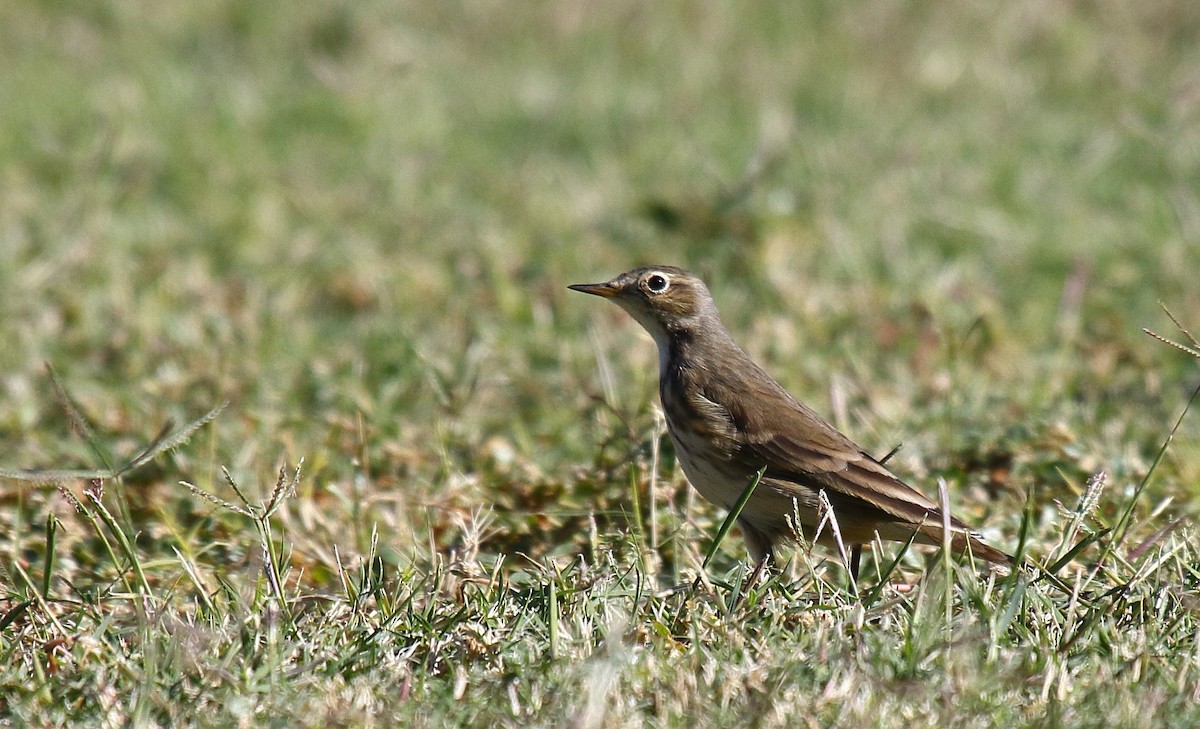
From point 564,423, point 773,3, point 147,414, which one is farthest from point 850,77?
point 147,414

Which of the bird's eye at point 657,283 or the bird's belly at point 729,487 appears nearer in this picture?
the bird's belly at point 729,487

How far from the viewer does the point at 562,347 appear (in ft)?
22.2

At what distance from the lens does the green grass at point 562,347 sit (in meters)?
3.61

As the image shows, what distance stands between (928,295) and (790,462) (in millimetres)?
2997

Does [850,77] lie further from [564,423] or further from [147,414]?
[147,414]

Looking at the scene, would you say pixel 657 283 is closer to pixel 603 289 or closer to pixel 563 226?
pixel 603 289

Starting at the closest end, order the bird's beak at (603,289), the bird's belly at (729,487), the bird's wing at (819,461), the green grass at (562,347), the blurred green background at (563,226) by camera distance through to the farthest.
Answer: the green grass at (562,347) → the bird's wing at (819,461) → the bird's belly at (729,487) → the bird's beak at (603,289) → the blurred green background at (563,226)

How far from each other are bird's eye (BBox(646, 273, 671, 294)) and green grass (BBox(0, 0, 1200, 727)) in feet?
1.42

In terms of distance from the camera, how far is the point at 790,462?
15.2 ft

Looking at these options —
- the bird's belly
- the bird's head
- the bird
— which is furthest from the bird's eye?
the bird's belly

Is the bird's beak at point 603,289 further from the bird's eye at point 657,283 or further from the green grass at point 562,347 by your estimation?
the green grass at point 562,347

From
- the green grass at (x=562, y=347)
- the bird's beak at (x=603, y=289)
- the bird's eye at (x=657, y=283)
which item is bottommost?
the green grass at (x=562, y=347)

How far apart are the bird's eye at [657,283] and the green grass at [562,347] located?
433mm

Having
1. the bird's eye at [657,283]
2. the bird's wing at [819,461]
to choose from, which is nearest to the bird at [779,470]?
the bird's wing at [819,461]
